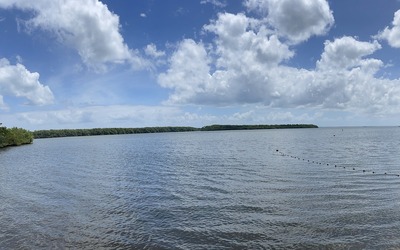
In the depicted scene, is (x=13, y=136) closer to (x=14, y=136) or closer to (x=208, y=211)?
(x=14, y=136)

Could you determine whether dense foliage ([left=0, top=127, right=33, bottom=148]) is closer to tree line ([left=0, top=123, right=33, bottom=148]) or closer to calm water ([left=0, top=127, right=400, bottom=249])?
tree line ([left=0, top=123, right=33, bottom=148])

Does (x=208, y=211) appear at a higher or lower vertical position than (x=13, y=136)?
lower

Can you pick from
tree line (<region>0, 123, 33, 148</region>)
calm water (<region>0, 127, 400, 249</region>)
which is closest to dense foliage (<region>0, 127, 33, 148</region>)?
tree line (<region>0, 123, 33, 148</region>)

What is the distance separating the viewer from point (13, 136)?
13450cm

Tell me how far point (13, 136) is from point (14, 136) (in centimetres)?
88

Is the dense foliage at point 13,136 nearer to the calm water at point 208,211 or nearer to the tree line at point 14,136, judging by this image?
the tree line at point 14,136

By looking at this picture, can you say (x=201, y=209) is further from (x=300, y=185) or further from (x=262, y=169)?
(x=262, y=169)

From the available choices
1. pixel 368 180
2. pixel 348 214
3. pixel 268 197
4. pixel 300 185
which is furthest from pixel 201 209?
pixel 368 180

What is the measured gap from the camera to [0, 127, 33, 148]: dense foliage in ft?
404

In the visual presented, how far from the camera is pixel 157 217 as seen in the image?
75.8 feet

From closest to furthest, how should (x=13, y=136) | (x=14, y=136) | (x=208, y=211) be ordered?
(x=208, y=211) → (x=13, y=136) → (x=14, y=136)

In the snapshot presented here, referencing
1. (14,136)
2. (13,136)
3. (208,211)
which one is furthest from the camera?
(14,136)

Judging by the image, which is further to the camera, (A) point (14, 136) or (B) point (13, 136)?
(A) point (14, 136)

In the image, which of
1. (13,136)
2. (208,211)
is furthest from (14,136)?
(208,211)
